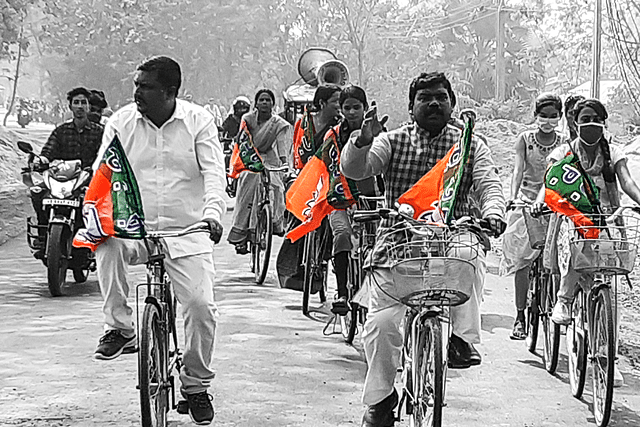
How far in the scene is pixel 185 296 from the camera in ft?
18.0

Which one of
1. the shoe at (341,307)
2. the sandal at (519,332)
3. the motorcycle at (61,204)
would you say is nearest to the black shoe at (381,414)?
the shoe at (341,307)

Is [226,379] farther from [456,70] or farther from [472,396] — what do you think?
[456,70]

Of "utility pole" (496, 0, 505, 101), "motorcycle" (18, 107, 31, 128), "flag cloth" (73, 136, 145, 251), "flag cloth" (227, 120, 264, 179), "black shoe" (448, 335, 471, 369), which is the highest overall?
"utility pole" (496, 0, 505, 101)

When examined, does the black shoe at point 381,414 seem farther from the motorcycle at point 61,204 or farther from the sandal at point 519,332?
the motorcycle at point 61,204

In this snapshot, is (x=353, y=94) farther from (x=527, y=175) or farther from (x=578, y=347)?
(x=578, y=347)

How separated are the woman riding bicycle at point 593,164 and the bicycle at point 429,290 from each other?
74.3 inches

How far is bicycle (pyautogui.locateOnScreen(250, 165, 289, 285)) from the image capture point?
11211 mm

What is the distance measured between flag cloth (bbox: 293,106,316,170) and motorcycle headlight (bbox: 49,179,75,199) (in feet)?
7.97

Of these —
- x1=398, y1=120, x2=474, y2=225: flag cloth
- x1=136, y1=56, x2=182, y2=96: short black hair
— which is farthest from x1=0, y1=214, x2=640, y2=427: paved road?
x1=136, y1=56, x2=182, y2=96: short black hair

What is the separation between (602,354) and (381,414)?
1.65 m

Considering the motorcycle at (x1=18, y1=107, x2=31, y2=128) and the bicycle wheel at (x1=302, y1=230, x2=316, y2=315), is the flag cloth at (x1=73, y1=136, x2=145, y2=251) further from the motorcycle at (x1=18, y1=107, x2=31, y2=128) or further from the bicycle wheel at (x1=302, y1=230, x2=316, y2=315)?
the motorcycle at (x1=18, y1=107, x2=31, y2=128)

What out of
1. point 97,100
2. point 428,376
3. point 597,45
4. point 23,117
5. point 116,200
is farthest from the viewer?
point 23,117

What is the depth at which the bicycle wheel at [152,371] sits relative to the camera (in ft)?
16.3

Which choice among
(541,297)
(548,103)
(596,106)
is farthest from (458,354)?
(548,103)
